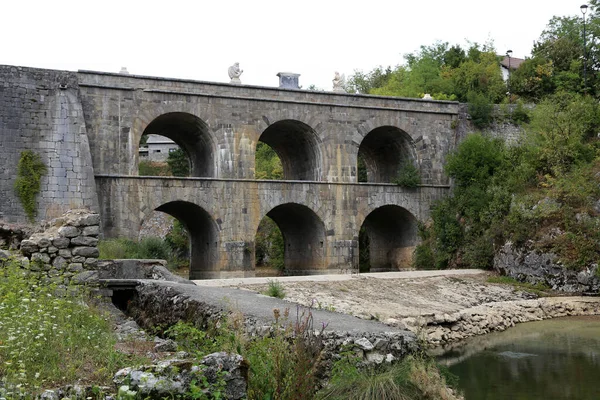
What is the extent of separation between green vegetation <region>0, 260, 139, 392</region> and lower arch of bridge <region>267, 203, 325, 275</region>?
795 inches

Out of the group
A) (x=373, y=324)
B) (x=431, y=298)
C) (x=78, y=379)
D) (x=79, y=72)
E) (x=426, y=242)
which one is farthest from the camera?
(x=426, y=242)

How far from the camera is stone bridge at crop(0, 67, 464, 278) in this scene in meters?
24.4

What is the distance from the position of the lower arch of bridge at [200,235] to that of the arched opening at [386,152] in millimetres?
8320

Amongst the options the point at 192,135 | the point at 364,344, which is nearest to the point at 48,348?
the point at 364,344

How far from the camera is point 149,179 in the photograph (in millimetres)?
25109

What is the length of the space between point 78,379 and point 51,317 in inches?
68.7

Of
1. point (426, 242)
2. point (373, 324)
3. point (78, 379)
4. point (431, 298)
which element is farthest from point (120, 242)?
point (78, 379)

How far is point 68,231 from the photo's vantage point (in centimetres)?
1162

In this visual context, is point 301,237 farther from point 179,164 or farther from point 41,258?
point 179,164

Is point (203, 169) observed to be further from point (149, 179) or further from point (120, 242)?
point (120, 242)

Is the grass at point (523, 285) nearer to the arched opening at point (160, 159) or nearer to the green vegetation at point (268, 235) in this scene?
the green vegetation at point (268, 235)

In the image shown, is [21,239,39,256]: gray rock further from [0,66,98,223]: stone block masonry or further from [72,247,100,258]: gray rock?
[0,66,98,223]: stone block masonry

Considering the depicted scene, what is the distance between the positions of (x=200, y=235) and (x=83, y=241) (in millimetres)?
16905

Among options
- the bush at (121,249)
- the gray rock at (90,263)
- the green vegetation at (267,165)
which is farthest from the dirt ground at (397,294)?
the green vegetation at (267,165)
